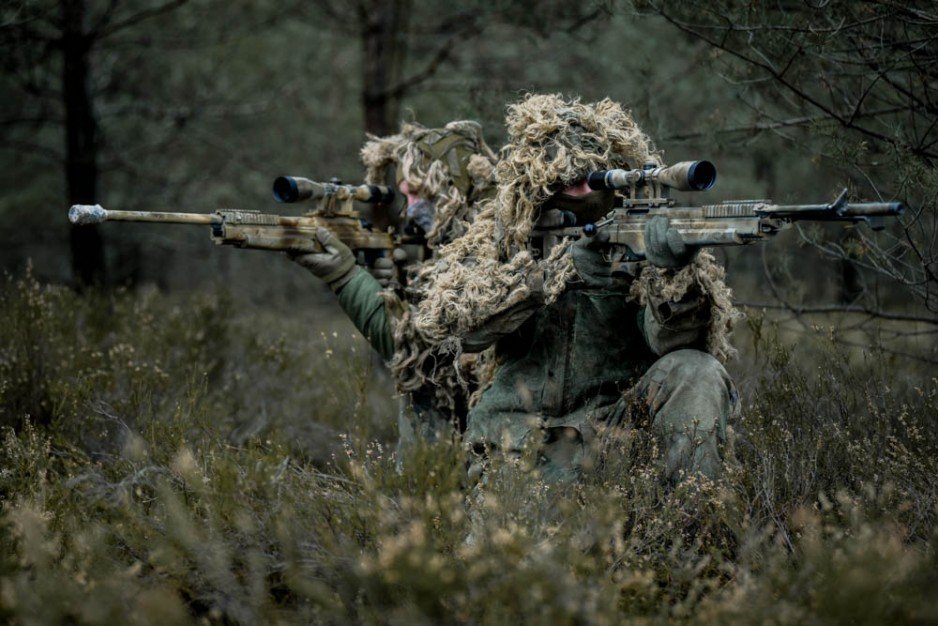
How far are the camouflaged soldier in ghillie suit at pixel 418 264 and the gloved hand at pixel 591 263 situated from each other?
0.80 meters

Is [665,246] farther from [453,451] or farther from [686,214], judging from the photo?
[453,451]

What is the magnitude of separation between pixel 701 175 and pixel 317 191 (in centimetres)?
231

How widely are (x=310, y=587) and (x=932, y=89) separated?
3.64 metres

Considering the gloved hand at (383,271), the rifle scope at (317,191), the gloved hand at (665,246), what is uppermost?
the rifle scope at (317,191)

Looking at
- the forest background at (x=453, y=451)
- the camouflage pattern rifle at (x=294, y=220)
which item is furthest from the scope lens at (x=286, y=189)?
the forest background at (x=453, y=451)

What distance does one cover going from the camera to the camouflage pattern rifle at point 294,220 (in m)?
4.21

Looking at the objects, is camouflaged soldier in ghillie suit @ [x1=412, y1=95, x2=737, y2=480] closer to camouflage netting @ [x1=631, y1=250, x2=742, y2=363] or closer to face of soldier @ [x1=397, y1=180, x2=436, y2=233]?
camouflage netting @ [x1=631, y1=250, x2=742, y2=363]

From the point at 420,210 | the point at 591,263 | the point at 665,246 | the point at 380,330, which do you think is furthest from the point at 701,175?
the point at 420,210

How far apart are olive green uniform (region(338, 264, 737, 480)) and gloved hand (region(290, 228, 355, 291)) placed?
3.42 feet

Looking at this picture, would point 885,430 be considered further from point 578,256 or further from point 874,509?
point 578,256

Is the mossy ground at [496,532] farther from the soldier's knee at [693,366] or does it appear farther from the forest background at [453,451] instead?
the soldier's knee at [693,366]

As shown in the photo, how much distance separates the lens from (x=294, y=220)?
4.74 m

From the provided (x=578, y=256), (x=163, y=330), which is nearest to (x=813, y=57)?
(x=578, y=256)

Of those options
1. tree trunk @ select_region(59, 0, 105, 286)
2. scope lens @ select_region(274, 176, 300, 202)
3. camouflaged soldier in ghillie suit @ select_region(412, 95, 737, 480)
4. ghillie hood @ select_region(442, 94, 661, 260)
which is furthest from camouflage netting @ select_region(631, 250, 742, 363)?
tree trunk @ select_region(59, 0, 105, 286)
